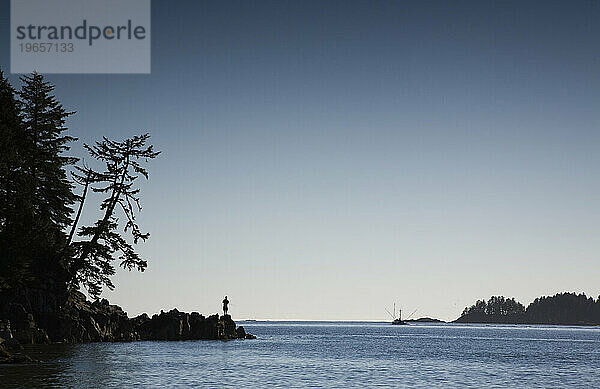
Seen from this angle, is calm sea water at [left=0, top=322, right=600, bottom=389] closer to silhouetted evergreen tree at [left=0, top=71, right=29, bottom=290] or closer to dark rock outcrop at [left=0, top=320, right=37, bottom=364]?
dark rock outcrop at [left=0, top=320, right=37, bottom=364]

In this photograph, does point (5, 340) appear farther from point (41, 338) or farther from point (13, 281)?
point (41, 338)

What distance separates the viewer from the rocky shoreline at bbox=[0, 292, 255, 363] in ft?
261

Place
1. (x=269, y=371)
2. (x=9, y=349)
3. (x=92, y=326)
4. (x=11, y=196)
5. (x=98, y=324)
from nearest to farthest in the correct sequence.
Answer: (x=269, y=371) < (x=9, y=349) < (x=11, y=196) < (x=92, y=326) < (x=98, y=324)

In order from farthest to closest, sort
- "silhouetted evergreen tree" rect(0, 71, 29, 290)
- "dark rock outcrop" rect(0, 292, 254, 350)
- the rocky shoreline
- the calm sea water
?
"dark rock outcrop" rect(0, 292, 254, 350), the rocky shoreline, "silhouetted evergreen tree" rect(0, 71, 29, 290), the calm sea water

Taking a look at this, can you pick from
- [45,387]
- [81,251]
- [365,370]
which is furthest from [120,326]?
[45,387]

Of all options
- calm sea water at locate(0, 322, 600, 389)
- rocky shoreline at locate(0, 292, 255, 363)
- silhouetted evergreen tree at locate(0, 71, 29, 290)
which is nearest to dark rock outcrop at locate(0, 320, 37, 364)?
rocky shoreline at locate(0, 292, 255, 363)

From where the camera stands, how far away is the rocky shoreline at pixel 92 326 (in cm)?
7944

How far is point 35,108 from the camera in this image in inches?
3396

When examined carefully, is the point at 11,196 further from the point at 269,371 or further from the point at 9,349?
the point at 269,371

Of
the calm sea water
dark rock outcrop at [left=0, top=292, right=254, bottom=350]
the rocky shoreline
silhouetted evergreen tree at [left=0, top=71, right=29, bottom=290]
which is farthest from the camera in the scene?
dark rock outcrop at [left=0, top=292, right=254, bottom=350]

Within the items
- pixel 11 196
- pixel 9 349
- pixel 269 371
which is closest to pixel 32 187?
pixel 11 196

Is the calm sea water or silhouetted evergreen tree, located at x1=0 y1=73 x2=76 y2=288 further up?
silhouetted evergreen tree, located at x1=0 y1=73 x2=76 y2=288

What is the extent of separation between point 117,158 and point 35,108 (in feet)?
37.7

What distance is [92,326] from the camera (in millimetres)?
92688
